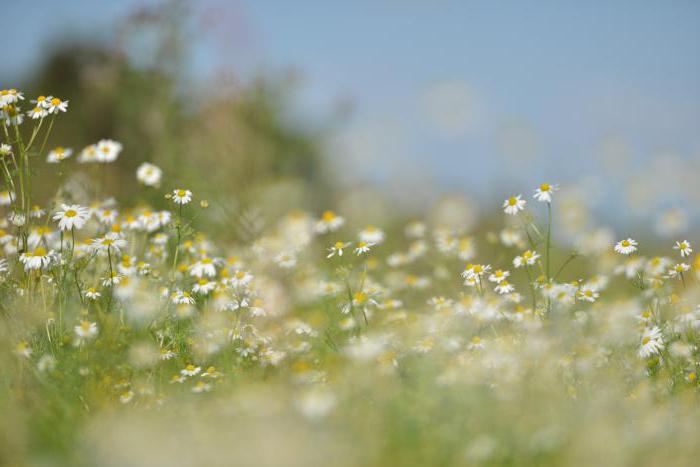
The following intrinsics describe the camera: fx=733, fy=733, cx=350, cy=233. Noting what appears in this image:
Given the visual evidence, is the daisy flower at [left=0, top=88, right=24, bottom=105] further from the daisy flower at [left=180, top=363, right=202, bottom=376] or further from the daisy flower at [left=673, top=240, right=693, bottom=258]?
the daisy flower at [left=673, top=240, right=693, bottom=258]

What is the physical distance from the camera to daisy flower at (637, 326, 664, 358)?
311 cm

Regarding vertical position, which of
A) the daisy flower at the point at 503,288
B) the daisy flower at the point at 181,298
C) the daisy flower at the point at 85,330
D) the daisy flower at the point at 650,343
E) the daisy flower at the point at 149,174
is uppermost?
the daisy flower at the point at 149,174

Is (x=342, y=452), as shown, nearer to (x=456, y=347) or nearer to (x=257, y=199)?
(x=456, y=347)

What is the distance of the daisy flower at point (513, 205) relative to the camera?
3.55 meters

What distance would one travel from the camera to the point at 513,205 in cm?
364

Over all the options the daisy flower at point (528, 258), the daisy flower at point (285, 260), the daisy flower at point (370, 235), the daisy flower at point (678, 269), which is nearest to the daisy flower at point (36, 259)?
the daisy flower at point (285, 260)

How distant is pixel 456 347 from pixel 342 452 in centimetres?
134

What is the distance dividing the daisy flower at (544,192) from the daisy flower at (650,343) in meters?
0.75

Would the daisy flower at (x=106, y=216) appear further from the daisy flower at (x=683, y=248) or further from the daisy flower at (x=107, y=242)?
the daisy flower at (x=683, y=248)

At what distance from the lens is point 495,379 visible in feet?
8.63

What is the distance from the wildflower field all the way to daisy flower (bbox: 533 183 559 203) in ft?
0.07

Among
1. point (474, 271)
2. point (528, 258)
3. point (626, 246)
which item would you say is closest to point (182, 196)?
point (474, 271)

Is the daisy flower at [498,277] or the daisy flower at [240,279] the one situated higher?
the daisy flower at [240,279]

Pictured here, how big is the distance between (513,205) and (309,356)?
1.29 metres
